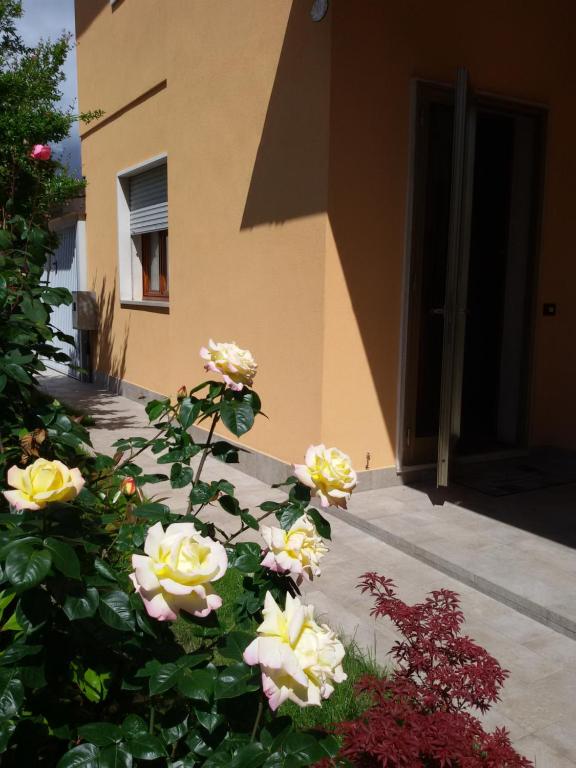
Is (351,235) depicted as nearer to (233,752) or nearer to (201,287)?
(201,287)

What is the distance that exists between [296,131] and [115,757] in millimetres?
4496

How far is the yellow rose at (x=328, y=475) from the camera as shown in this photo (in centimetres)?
164

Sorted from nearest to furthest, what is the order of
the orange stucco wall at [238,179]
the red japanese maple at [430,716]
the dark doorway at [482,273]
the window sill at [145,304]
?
the red japanese maple at [430,716] → the orange stucco wall at [238,179] → the dark doorway at [482,273] → the window sill at [145,304]

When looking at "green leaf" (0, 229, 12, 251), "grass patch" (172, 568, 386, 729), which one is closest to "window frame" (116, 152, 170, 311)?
"grass patch" (172, 568, 386, 729)

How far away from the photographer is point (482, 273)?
6.73m

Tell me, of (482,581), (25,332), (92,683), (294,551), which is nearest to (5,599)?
(92,683)

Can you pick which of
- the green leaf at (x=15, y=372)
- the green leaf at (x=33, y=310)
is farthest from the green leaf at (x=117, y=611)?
the green leaf at (x=33, y=310)

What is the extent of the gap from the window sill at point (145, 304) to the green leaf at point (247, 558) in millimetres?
6145

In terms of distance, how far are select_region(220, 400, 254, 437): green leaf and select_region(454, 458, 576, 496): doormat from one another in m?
3.51

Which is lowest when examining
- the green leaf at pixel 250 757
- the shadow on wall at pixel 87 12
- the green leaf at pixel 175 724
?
the green leaf at pixel 175 724

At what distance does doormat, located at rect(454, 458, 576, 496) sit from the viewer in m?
5.18

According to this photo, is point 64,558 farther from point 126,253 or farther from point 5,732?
point 126,253

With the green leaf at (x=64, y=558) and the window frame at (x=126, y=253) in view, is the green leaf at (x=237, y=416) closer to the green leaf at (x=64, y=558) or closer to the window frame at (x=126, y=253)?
the green leaf at (x=64, y=558)

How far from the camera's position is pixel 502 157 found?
21.1 feet
